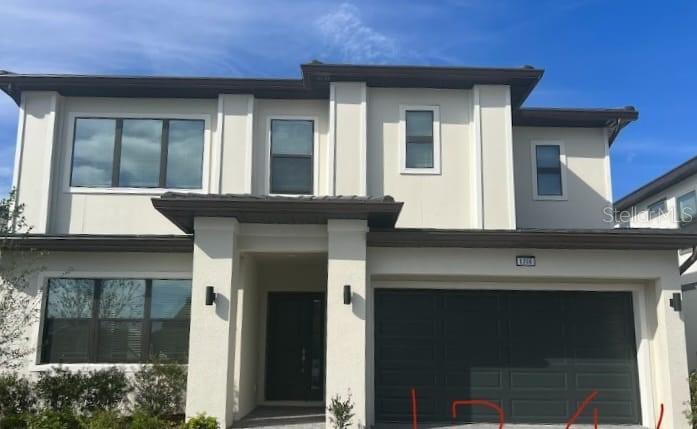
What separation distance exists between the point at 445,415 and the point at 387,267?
2841mm

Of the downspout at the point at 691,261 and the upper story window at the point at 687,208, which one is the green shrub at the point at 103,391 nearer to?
the downspout at the point at 691,261

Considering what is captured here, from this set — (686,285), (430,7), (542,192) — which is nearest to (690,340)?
(686,285)

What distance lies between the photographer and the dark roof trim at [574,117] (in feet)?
50.5

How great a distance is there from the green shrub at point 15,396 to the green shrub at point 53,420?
1220mm

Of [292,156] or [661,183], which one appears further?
[661,183]

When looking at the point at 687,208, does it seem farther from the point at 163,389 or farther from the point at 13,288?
the point at 13,288

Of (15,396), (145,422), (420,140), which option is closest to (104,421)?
(145,422)

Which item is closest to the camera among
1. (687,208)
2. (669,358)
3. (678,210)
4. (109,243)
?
(669,358)

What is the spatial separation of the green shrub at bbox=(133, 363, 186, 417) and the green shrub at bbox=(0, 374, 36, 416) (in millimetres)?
1874

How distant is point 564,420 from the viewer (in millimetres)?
11844

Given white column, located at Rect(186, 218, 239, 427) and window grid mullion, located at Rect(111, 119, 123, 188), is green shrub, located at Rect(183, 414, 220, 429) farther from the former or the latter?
window grid mullion, located at Rect(111, 119, 123, 188)

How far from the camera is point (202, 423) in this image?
9969 millimetres

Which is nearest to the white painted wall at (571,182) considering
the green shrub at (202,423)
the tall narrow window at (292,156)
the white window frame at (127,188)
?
the tall narrow window at (292,156)

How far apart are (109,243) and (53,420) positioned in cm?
343
